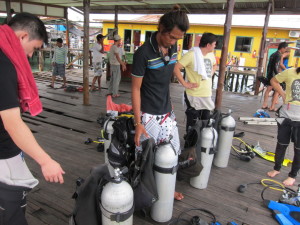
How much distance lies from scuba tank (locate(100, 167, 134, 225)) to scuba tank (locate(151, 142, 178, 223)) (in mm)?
556

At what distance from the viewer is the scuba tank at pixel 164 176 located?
2.29m

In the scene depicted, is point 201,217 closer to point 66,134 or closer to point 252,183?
point 252,183

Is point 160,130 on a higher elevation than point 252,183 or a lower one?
higher

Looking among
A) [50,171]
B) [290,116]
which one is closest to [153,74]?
[50,171]

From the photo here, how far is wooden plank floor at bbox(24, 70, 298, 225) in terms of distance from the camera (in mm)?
2686

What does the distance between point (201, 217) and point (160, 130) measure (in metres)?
Answer: 1.10

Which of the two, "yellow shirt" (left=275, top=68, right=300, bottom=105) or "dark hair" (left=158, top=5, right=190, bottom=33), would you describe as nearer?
"dark hair" (left=158, top=5, right=190, bottom=33)

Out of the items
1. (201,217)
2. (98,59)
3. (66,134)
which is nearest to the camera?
(201,217)

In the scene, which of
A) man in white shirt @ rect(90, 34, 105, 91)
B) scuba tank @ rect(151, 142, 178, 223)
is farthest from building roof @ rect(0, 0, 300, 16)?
scuba tank @ rect(151, 142, 178, 223)

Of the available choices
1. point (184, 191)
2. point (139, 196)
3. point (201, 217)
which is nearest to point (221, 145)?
point (184, 191)

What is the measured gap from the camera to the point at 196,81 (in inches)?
137

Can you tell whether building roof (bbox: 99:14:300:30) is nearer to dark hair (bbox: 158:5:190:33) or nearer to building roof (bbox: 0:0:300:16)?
building roof (bbox: 0:0:300:16)

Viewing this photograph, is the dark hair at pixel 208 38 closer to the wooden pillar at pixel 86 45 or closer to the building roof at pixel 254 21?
the wooden pillar at pixel 86 45

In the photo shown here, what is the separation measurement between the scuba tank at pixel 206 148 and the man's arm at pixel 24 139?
2085 mm
